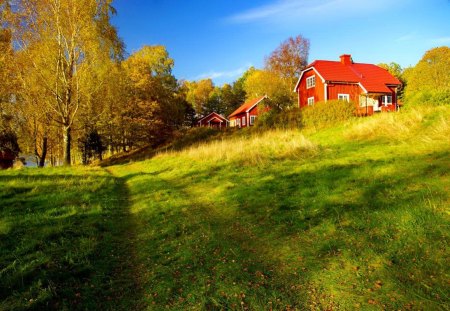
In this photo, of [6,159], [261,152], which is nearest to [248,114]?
[6,159]

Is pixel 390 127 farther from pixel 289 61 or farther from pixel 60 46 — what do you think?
pixel 289 61

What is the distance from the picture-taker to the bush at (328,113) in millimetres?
23350

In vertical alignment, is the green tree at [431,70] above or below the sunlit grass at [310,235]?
above

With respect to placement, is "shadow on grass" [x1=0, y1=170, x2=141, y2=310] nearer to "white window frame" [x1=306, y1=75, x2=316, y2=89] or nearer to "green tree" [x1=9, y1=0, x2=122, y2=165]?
"green tree" [x1=9, y1=0, x2=122, y2=165]

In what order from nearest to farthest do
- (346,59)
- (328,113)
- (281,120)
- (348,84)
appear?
(328,113) → (281,120) → (348,84) → (346,59)

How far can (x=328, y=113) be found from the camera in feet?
78.7

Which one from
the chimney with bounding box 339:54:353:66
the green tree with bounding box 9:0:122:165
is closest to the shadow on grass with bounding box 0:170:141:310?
the green tree with bounding box 9:0:122:165

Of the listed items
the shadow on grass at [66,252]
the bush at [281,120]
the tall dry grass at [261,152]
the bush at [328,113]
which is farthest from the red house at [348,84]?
the shadow on grass at [66,252]

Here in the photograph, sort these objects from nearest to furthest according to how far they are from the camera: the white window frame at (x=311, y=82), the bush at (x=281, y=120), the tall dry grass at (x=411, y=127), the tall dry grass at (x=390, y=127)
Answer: the tall dry grass at (x=411, y=127) → the tall dry grass at (x=390, y=127) → the bush at (x=281, y=120) → the white window frame at (x=311, y=82)

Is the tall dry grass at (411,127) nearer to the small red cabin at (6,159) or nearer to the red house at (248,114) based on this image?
the small red cabin at (6,159)

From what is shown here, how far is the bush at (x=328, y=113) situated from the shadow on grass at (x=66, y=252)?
18.2 meters

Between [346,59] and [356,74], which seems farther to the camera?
[346,59]

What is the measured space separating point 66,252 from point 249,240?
145 inches

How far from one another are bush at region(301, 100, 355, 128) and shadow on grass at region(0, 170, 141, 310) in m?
18.2
